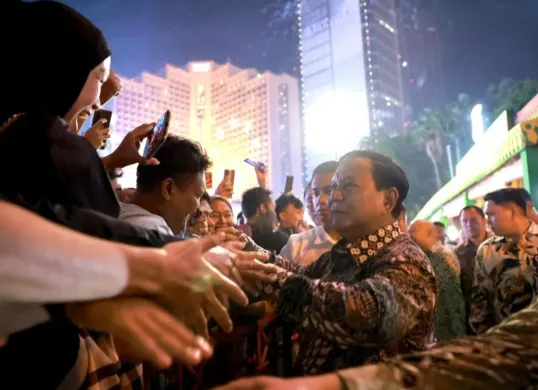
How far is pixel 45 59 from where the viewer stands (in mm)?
1007

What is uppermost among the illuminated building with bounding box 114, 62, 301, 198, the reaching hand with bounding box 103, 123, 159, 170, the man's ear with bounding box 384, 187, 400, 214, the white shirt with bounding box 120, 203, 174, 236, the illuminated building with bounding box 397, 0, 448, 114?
the illuminated building with bounding box 397, 0, 448, 114

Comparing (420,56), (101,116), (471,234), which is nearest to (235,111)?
(420,56)

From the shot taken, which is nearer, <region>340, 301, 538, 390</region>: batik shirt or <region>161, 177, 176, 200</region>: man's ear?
<region>340, 301, 538, 390</region>: batik shirt

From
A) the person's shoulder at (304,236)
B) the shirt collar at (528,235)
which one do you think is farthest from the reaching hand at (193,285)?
the shirt collar at (528,235)

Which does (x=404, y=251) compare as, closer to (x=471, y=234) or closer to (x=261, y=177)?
(x=261, y=177)

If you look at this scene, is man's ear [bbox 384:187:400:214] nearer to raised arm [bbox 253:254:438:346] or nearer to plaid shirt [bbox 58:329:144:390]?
raised arm [bbox 253:254:438:346]

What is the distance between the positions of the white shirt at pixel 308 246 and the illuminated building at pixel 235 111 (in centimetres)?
3667

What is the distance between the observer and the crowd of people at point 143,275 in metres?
0.71

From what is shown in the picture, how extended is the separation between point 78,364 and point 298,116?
46.7 meters

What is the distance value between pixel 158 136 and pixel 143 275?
3.33 feet

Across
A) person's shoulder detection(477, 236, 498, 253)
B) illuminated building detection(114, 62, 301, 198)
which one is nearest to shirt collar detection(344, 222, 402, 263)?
person's shoulder detection(477, 236, 498, 253)

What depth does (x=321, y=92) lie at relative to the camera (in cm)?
5331

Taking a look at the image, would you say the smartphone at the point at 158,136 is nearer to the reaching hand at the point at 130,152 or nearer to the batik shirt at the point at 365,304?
the reaching hand at the point at 130,152

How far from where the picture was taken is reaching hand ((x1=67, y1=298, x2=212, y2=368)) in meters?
0.72
